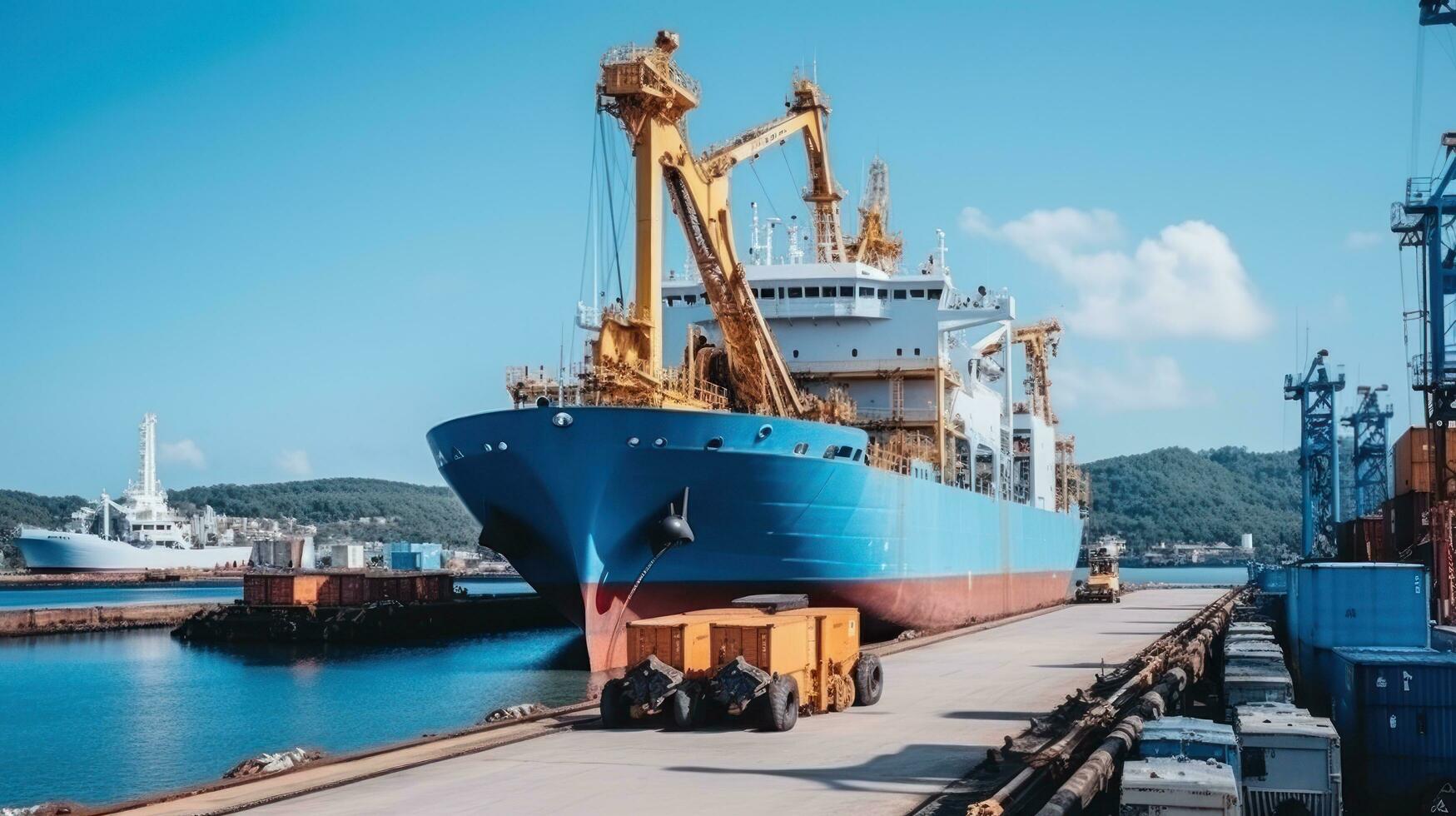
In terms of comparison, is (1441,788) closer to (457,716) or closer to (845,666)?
(845,666)

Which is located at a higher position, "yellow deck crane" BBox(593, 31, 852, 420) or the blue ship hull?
"yellow deck crane" BBox(593, 31, 852, 420)

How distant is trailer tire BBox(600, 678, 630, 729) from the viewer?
15680mm

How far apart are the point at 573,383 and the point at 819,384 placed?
10619 mm

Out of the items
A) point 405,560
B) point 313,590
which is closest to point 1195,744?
point 313,590

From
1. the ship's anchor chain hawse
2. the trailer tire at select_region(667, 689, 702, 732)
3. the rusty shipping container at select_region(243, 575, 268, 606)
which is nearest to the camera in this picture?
the trailer tire at select_region(667, 689, 702, 732)

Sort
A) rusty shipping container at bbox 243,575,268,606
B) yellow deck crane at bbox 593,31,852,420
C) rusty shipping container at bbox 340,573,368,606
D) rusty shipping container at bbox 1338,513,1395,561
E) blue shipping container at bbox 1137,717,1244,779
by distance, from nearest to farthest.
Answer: blue shipping container at bbox 1137,717,1244,779 → yellow deck crane at bbox 593,31,852,420 → rusty shipping container at bbox 1338,513,1395,561 → rusty shipping container at bbox 243,575,268,606 → rusty shipping container at bbox 340,573,368,606

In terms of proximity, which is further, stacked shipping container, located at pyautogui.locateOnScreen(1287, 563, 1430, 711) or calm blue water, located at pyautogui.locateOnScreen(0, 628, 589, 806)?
calm blue water, located at pyautogui.locateOnScreen(0, 628, 589, 806)

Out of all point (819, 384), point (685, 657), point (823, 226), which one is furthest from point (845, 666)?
point (823, 226)

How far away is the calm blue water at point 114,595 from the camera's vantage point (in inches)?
2928

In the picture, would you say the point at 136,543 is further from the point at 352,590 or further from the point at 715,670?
the point at 715,670

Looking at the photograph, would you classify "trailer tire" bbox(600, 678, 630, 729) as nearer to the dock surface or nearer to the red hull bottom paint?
the dock surface

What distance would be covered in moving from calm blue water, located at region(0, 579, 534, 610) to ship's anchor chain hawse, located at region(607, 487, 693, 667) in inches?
1704

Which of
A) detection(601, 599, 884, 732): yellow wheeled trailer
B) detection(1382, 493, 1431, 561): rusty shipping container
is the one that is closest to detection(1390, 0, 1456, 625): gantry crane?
detection(1382, 493, 1431, 561): rusty shipping container

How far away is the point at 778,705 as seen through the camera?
15.0 metres
